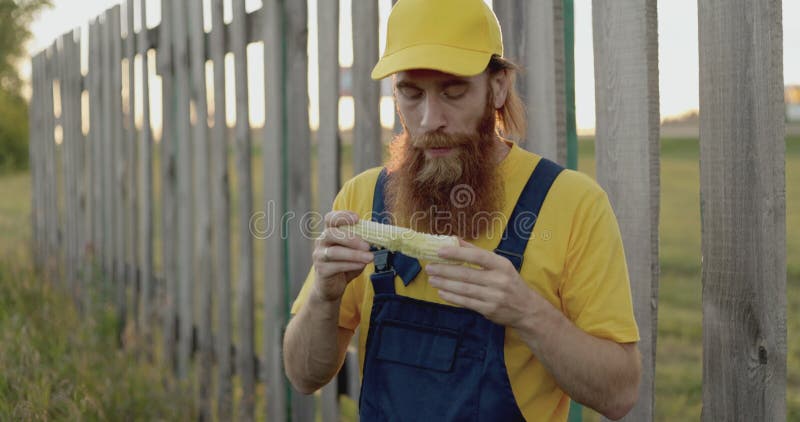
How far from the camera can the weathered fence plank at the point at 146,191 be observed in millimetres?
5273

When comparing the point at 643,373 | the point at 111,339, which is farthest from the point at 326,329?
the point at 111,339

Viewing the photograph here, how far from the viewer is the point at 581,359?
1.82 m

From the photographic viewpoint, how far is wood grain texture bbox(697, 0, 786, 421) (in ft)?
6.28

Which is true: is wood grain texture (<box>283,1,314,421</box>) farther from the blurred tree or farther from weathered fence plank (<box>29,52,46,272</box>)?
the blurred tree

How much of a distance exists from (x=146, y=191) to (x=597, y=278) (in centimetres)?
422

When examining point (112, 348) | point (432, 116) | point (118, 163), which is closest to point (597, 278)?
point (432, 116)

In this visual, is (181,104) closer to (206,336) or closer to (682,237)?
(206,336)

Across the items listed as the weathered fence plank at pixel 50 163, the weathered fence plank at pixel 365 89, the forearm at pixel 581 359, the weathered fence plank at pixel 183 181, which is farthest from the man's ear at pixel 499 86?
the weathered fence plank at pixel 50 163

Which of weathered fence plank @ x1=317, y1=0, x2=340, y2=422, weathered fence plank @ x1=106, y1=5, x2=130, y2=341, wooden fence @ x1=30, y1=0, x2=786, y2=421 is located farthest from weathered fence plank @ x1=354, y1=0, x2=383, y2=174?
weathered fence plank @ x1=106, y1=5, x2=130, y2=341

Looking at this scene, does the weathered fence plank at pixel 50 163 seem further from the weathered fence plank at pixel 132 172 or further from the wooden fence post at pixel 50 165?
the weathered fence plank at pixel 132 172

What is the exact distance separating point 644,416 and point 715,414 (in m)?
0.21

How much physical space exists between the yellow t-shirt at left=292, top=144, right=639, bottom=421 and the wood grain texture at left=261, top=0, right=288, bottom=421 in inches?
71.4

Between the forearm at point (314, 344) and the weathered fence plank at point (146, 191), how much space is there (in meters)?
3.36

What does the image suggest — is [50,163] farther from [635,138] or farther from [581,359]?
[581,359]
